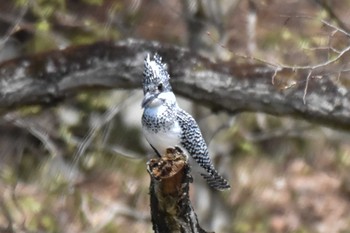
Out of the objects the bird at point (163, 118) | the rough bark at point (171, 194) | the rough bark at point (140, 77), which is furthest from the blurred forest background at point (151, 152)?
the rough bark at point (171, 194)

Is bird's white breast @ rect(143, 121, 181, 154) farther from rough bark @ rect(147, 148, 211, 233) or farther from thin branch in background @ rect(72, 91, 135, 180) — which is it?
thin branch in background @ rect(72, 91, 135, 180)

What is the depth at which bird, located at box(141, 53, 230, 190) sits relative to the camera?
15.3ft

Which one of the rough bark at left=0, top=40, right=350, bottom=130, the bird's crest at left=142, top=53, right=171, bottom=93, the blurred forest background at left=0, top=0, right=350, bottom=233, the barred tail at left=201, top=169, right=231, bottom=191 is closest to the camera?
the bird's crest at left=142, top=53, right=171, bottom=93

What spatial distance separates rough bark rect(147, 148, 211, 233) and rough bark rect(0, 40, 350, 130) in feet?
4.80

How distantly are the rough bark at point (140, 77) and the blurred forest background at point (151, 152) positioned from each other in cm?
166

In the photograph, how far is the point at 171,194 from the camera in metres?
4.04

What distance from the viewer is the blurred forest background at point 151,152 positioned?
25.9ft

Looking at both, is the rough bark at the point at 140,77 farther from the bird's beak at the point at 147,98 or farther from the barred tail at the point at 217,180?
the bird's beak at the point at 147,98

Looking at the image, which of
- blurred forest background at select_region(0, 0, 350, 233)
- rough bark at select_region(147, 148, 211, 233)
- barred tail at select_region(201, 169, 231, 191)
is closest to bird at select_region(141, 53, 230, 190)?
barred tail at select_region(201, 169, 231, 191)

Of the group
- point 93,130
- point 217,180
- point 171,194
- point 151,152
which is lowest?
point 171,194

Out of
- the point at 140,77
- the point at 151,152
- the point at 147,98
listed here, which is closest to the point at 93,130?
the point at 140,77

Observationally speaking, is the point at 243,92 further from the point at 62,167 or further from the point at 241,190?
the point at 241,190

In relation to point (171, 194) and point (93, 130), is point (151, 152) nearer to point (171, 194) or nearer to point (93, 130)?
point (93, 130)

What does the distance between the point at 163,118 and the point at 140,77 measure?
31.3 inches
